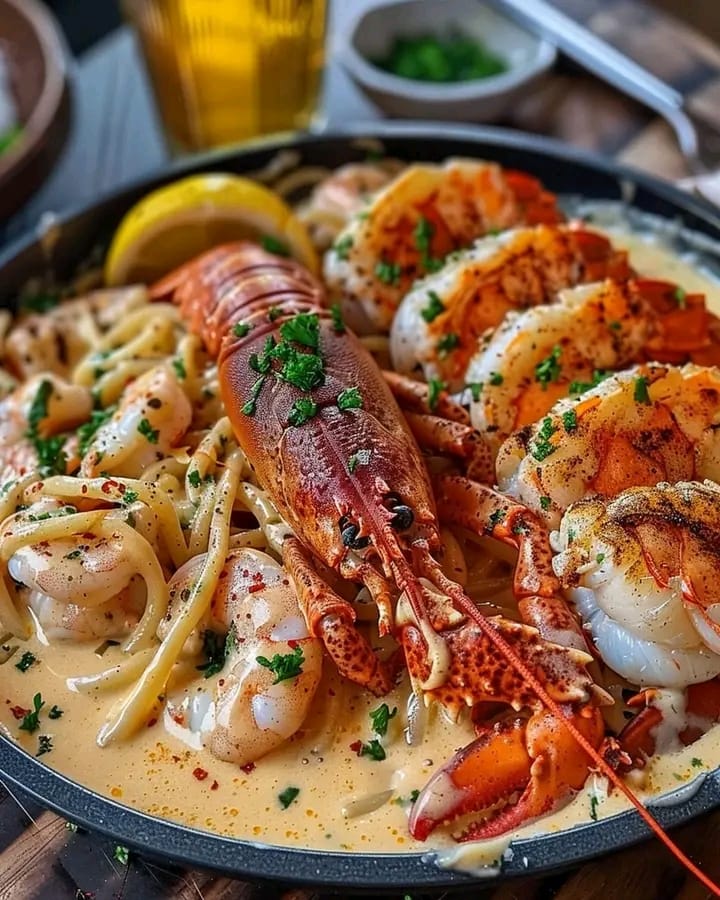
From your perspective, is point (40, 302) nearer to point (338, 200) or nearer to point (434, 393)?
point (338, 200)

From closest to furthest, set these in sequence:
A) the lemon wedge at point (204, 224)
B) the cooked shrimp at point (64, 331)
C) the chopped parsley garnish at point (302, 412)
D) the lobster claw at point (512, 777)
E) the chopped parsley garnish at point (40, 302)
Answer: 1. the lobster claw at point (512, 777)
2. the chopped parsley garnish at point (302, 412)
3. the cooked shrimp at point (64, 331)
4. the lemon wedge at point (204, 224)
5. the chopped parsley garnish at point (40, 302)

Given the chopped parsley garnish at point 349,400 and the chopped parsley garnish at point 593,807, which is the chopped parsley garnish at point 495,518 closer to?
the chopped parsley garnish at point 349,400

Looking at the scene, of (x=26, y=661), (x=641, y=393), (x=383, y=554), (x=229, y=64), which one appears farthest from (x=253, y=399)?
(x=229, y=64)

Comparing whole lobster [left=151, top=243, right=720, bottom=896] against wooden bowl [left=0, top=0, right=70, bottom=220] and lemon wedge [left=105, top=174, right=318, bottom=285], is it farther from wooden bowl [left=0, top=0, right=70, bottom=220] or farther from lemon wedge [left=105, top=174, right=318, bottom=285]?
wooden bowl [left=0, top=0, right=70, bottom=220]

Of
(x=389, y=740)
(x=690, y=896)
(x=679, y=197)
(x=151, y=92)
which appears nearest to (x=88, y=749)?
(x=389, y=740)

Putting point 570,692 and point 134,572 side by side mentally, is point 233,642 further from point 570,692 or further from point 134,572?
point 570,692

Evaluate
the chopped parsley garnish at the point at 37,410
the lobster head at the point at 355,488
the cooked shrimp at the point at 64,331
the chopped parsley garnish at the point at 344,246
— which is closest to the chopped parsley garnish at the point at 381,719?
the lobster head at the point at 355,488
